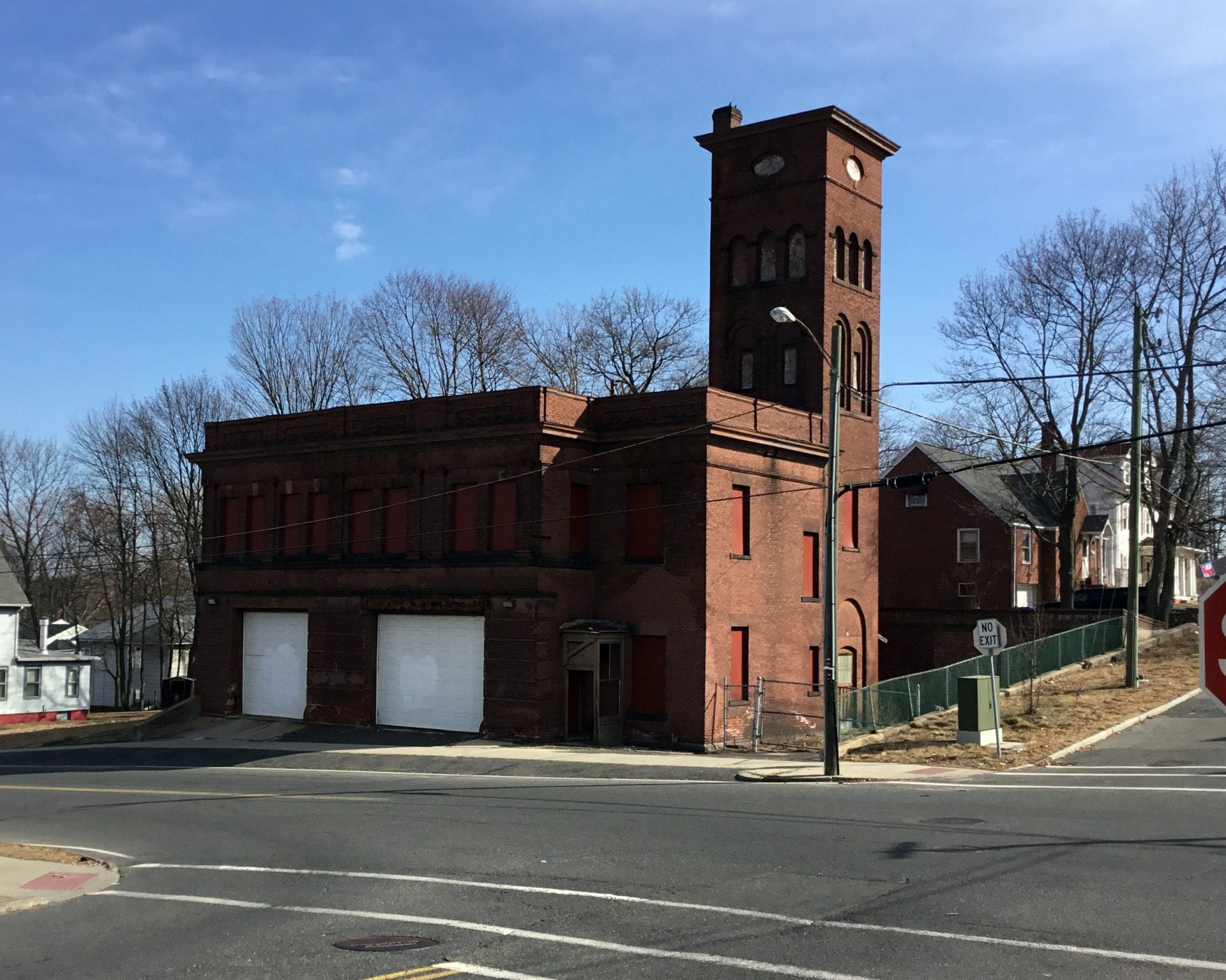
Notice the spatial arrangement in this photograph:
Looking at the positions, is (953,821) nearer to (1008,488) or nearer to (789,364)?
(789,364)

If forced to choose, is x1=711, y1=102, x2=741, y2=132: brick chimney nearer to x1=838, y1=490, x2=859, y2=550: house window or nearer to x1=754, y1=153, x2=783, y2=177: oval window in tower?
x1=754, y1=153, x2=783, y2=177: oval window in tower

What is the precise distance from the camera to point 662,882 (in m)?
12.9

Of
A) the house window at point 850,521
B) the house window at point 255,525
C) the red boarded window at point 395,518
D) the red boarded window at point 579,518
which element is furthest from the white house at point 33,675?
the house window at point 850,521

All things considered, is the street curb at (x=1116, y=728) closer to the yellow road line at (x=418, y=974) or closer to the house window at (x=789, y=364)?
the house window at (x=789, y=364)

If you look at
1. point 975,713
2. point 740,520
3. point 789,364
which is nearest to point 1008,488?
point 789,364

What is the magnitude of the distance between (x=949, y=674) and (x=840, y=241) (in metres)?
14.8

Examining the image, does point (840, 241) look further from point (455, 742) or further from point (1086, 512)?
point (1086, 512)

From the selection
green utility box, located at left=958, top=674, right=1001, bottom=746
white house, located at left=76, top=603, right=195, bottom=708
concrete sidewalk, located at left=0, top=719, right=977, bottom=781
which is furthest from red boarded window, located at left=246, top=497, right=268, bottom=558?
white house, located at left=76, top=603, right=195, bottom=708

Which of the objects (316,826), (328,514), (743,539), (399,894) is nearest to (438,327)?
(328,514)

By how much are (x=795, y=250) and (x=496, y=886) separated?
97.2 feet

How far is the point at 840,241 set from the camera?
39.5 meters

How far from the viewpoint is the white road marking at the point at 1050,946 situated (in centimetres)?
927

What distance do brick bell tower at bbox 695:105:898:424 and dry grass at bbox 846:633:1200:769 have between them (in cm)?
1088

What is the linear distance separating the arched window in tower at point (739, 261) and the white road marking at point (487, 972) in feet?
107
